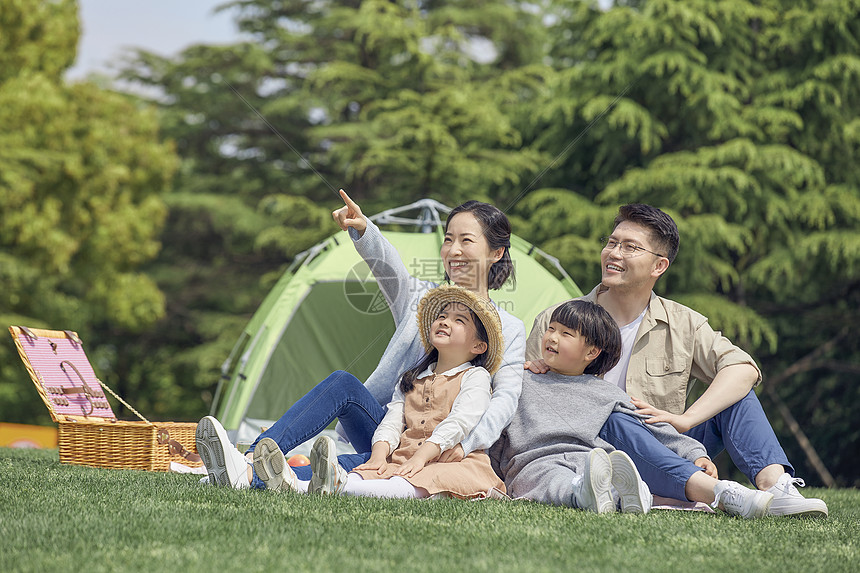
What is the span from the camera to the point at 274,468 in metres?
2.34

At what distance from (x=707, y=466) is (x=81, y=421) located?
2287 millimetres

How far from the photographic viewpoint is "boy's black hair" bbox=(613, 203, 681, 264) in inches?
115

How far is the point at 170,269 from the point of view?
35.5 feet

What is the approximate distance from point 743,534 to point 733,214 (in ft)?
19.2

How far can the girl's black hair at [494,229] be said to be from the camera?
116 inches

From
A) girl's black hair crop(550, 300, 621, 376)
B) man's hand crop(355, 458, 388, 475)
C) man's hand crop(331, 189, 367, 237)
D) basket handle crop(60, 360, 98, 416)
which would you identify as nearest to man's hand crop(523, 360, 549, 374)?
girl's black hair crop(550, 300, 621, 376)

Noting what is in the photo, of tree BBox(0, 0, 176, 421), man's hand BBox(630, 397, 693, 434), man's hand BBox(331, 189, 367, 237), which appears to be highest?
man's hand BBox(331, 189, 367, 237)

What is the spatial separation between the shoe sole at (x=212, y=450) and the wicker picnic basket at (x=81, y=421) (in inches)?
32.5

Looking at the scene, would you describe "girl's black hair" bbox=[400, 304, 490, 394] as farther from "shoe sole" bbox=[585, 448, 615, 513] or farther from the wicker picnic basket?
the wicker picnic basket

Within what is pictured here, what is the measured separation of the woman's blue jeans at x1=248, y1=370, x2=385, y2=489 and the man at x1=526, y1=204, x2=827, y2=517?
1.82 feet

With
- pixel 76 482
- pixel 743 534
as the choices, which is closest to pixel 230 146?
pixel 76 482

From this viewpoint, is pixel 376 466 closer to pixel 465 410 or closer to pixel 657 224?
pixel 465 410

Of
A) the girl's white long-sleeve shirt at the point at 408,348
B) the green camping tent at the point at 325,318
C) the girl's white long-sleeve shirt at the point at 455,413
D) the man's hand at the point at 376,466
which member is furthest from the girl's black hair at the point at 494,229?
the green camping tent at the point at 325,318

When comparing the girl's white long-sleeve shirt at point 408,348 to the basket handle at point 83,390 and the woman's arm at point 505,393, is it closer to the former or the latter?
the woman's arm at point 505,393
